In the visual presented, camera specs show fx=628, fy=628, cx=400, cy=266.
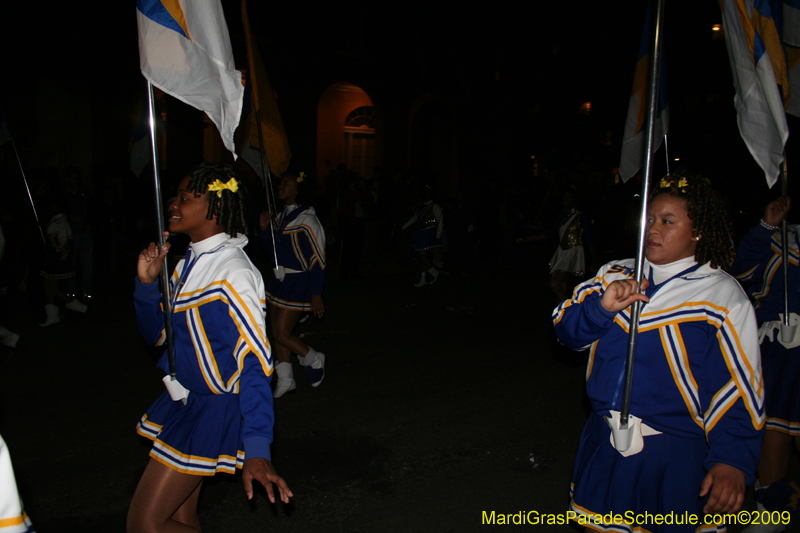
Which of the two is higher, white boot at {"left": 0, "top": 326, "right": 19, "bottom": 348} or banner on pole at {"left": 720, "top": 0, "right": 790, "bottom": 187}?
banner on pole at {"left": 720, "top": 0, "right": 790, "bottom": 187}

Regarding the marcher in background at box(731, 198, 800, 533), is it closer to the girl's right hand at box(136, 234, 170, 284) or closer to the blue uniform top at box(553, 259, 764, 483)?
the blue uniform top at box(553, 259, 764, 483)

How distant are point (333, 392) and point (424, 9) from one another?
1985cm

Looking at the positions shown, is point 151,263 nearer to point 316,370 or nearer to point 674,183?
point 674,183

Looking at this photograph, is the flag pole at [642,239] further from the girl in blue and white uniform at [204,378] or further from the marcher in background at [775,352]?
the marcher in background at [775,352]

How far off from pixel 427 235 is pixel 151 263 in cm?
964

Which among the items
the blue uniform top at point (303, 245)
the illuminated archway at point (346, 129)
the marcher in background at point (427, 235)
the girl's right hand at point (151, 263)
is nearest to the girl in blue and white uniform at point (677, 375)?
the girl's right hand at point (151, 263)

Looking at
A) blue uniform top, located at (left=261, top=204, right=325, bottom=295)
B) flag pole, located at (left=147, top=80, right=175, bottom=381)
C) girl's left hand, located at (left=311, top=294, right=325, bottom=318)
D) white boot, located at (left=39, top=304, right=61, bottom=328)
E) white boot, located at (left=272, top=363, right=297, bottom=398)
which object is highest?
flag pole, located at (left=147, top=80, right=175, bottom=381)

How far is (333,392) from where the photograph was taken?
5.81 m

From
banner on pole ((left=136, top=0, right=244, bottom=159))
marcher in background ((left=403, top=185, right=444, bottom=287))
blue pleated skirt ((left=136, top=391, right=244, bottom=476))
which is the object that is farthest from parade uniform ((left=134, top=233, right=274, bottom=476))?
marcher in background ((left=403, top=185, right=444, bottom=287))

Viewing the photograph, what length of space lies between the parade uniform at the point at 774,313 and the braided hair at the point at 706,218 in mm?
1478

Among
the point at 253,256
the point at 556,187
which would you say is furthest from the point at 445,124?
the point at 253,256

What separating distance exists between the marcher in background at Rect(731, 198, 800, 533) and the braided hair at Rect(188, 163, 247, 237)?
285 cm

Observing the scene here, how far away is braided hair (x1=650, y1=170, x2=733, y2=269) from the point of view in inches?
92.3

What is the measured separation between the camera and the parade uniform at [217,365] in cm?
247
